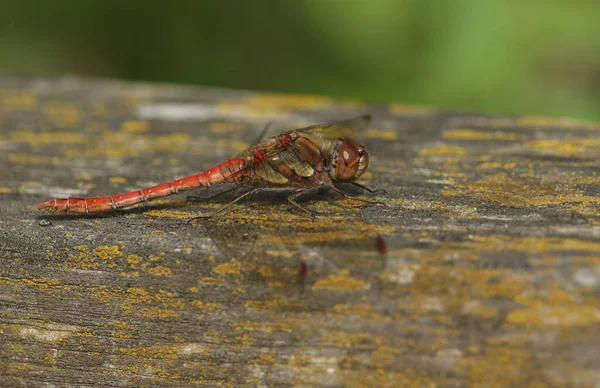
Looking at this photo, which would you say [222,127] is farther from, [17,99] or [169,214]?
[17,99]

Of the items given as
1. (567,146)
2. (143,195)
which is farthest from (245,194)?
(567,146)

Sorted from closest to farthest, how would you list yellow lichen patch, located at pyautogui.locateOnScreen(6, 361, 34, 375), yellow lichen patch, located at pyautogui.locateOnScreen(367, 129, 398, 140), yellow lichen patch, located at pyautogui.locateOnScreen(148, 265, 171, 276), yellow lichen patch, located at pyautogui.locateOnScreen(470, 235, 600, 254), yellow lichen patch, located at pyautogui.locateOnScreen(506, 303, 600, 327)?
yellow lichen patch, located at pyautogui.locateOnScreen(506, 303, 600, 327), yellow lichen patch, located at pyautogui.locateOnScreen(470, 235, 600, 254), yellow lichen patch, located at pyautogui.locateOnScreen(148, 265, 171, 276), yellow lichen patch, located at pyautogui.locateOnScreen(6, 361, 34, 375), yellow lichen patch, located at pyautogui.locateOnScreen(367, 129, 398, 140)

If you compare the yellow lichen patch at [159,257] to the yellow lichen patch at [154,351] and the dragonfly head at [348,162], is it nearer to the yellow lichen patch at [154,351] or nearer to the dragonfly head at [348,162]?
the yellow lichen patch at [154,351]

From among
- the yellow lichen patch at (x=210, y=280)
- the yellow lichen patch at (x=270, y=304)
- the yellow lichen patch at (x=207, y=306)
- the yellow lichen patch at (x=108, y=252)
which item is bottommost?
the yellow lichen patch at (x=207, y=306)

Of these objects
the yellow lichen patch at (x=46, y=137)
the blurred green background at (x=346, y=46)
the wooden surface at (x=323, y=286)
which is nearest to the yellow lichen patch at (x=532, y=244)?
the wooden surface at (x=323, y=286)

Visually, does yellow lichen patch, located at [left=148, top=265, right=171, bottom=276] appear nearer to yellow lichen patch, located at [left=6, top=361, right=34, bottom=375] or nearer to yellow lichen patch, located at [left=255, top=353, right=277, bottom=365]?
yellow lichen patch, located at [left=255, top=353, right=277, bottom=365]

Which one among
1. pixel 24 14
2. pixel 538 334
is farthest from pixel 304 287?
pixel 24 14

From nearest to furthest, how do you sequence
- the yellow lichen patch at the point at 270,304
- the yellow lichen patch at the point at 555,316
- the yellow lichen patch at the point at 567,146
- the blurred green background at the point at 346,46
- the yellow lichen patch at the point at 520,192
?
the yellow lichen patch at the point at 555,316 < the yellow lichen patch at the point at 270,304 < the yellow lichen patch at the point at 520,192 < the yellow lichen patch at the point at 567,146 < the blurred green background at the point at 346,46

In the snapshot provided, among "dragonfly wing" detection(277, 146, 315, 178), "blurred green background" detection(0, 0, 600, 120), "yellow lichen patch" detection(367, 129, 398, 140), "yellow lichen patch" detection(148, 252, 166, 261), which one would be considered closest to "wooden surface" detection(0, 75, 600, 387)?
"yellow lichen patch" detection(148, 252, 166, 261)
